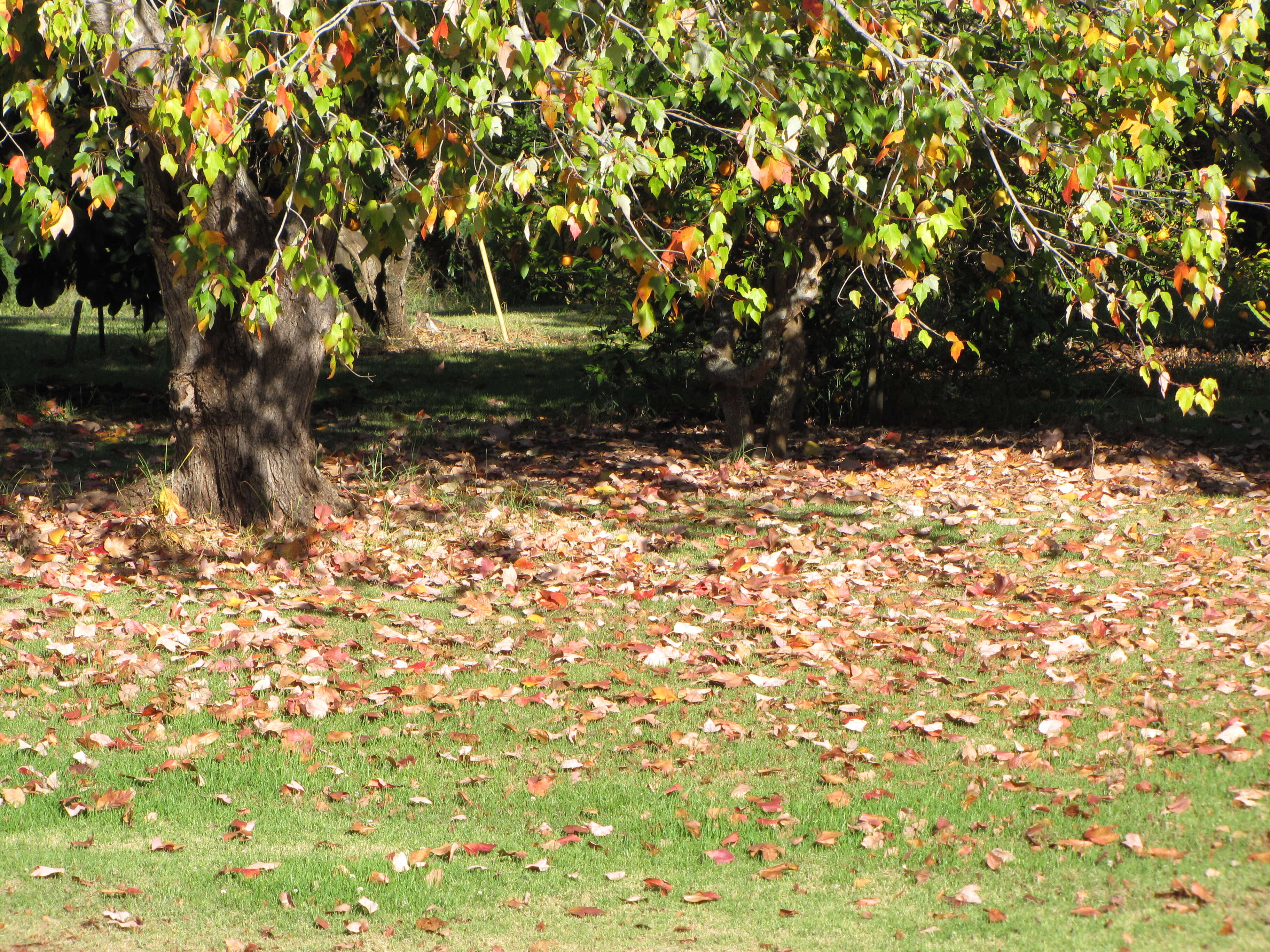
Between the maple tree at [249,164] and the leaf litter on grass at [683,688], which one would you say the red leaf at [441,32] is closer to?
the maple tree at [249,164]

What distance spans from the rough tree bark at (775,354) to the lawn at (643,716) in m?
1.01

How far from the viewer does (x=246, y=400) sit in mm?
8234

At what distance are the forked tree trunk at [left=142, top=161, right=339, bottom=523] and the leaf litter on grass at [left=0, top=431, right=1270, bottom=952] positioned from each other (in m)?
0.28

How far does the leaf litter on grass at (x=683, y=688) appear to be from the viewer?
432cm

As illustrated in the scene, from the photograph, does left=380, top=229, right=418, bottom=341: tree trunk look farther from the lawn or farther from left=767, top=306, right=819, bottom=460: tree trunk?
the lawn

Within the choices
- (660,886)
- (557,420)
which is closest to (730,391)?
(557,420)

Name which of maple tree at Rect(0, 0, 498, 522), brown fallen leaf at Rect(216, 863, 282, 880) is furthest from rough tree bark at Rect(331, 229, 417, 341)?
brown fallen leaf at Rect(216, 863, 282, 880)

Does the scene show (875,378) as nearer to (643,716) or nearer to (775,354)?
(775,354)

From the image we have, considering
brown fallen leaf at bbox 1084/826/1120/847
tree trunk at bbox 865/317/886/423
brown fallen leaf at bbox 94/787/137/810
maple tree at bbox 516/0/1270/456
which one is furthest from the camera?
tree trunk at bbox 865/317/886/423

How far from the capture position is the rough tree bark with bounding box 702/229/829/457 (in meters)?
10.4

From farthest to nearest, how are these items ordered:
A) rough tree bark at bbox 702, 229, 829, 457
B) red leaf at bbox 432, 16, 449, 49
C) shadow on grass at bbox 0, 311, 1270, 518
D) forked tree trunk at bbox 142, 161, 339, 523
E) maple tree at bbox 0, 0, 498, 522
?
shadow on grass at bbox 0, 311, 1270, 518
rough tree bark at bbox 702, 229, 829, 457
forked tree trunk at bbox 142, 161, 339, 523
maple tree at bbox 0, 0, 498, 522
red leaf at bbox 432, 16, 449, 49

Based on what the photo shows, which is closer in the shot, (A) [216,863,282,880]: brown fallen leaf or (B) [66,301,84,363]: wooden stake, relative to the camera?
(A) [216,863,282,880]: brown fallen leaf

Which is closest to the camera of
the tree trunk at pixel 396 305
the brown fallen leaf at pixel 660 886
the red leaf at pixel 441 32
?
the brown fallen leaf at pixel 660 886

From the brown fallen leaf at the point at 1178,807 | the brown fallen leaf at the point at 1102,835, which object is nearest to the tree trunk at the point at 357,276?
the brown fallen leaf at the point at 1102,835
